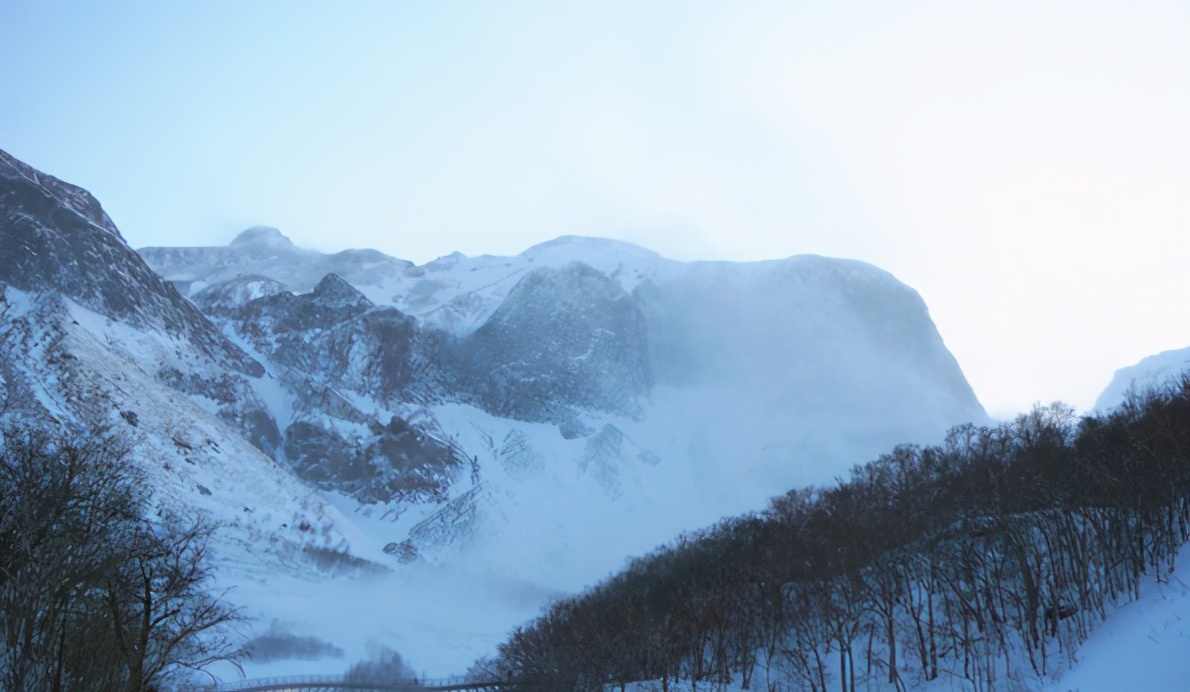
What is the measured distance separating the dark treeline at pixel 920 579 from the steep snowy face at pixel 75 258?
3613 inches

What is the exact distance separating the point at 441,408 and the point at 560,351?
27425 millimetres

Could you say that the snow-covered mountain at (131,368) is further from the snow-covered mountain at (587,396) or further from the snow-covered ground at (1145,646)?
the snow-covered ground at (1145,646)

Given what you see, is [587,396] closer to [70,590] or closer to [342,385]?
[342,385]

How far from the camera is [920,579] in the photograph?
41.1m

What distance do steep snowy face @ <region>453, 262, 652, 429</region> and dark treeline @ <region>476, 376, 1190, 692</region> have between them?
107 metres

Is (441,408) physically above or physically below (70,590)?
above

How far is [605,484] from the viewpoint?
490 feet

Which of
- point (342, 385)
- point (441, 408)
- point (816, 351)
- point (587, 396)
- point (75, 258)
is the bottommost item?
point (441, 408)

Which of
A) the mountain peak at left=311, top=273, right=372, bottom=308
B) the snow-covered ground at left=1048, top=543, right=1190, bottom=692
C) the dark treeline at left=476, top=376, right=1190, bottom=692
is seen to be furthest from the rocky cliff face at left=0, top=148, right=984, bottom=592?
the snow-covered ground at left=1048, top=543, right=1190, bottom=692

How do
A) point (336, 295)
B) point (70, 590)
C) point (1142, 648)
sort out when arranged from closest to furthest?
point (70, 590)
point (1142, 648)
point (336, 295)

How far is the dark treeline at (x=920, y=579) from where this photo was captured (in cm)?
3353

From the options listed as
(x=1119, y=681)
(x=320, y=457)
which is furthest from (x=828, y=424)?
(x=1119, y=681)

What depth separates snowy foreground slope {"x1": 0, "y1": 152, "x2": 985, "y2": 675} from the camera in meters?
98.6

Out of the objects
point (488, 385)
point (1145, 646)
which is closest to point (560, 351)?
point (488, 385)
